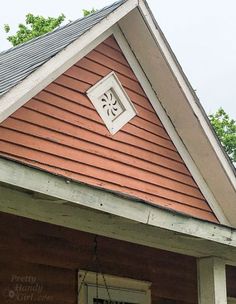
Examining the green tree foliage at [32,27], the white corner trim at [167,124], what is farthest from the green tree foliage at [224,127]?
the white corner trim at [167,124]

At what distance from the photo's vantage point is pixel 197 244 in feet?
20.8

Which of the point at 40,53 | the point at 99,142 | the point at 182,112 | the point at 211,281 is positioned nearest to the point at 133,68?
the point at 182,112

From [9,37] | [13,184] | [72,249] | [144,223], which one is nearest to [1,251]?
[72,249]

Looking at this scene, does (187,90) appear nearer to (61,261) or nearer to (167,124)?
(167,124)

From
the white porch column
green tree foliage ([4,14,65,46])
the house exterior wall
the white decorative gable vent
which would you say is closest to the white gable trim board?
the white decorative gable vent

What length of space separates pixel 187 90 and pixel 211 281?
7.93 feet

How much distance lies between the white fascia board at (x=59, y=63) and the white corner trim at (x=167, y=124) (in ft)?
1.14

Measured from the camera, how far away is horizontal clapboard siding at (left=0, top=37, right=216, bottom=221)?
6.37 m

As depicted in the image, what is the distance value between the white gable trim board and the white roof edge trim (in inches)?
0.5

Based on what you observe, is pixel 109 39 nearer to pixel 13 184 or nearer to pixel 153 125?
pixel 153 125

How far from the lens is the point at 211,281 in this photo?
6.51 metres

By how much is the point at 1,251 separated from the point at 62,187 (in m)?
1.82

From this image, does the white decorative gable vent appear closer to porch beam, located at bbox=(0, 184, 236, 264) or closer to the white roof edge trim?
the white roof edge trim

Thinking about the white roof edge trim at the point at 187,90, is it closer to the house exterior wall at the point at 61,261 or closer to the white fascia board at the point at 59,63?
the white fascia board at the point at 59,63
